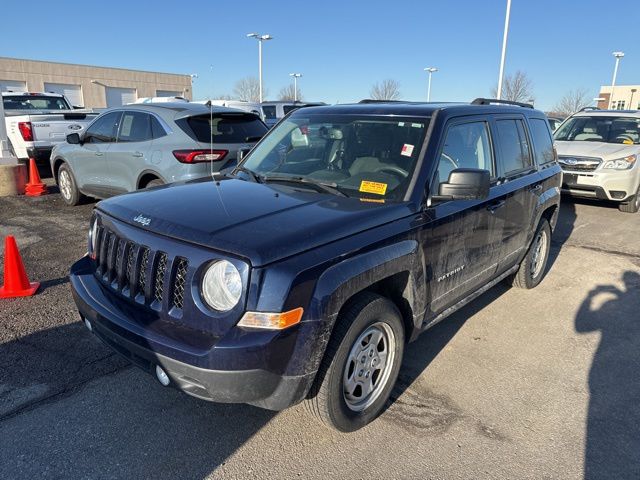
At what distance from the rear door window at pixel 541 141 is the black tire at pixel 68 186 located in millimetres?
6987

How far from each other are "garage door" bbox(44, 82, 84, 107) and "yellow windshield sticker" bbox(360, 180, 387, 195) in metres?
53.7

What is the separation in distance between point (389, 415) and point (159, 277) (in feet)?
5.56

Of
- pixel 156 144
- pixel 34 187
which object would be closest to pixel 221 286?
pixel 156 144

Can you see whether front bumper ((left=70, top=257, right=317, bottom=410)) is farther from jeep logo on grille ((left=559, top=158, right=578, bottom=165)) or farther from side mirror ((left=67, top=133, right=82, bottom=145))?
jeep logo on grille ((left=559, top=158, right=578, bottom=165))

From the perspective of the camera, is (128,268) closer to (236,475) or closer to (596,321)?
(236,475)

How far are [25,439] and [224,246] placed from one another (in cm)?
168

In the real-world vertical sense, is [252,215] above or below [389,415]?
above

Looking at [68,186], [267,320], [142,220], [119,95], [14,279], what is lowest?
[14,279]

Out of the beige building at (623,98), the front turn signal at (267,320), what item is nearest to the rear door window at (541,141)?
the front turn signal at (267,320)

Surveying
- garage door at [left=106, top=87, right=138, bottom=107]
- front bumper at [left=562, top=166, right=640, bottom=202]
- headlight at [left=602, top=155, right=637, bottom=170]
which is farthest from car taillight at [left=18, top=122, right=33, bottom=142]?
garage door at [left=106, top=87, right=138, bottom=107]

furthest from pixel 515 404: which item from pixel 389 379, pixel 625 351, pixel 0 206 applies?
pixel 0 206

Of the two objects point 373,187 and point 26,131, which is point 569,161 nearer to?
point 373,187

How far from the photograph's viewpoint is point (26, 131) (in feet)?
34.3

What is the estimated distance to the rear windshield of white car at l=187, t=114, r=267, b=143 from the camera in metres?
6.61
